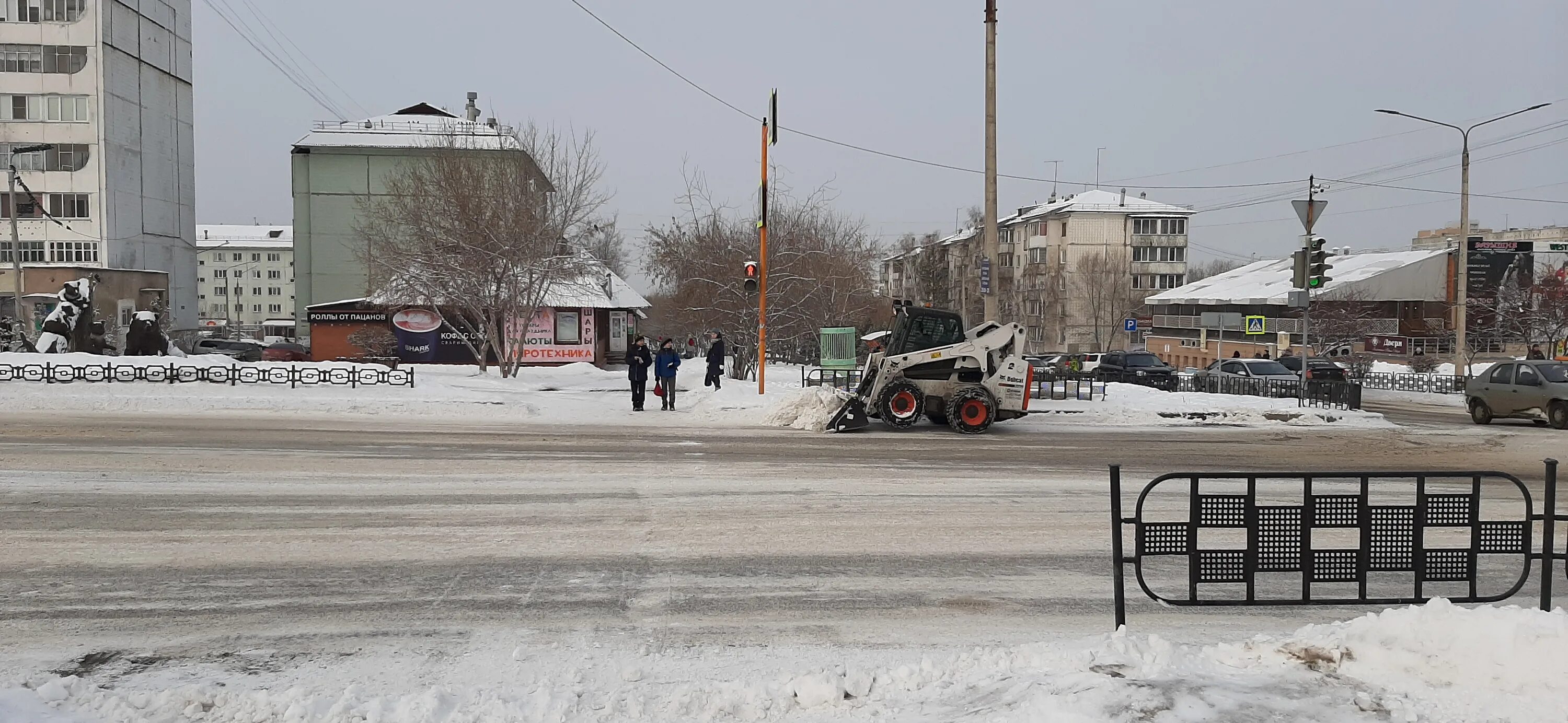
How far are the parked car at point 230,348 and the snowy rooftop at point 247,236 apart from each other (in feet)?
327

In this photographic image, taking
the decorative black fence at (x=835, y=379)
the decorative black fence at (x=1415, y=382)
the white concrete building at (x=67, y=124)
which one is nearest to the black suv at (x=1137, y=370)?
the decorative black fence at (x=1415, y=382)

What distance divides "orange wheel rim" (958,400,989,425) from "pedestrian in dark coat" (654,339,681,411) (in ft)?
22.4

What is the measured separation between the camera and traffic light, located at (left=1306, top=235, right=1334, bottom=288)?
87.3 ft

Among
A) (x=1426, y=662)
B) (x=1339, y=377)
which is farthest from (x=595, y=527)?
(x=1339, y=377)

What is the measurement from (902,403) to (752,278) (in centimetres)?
500

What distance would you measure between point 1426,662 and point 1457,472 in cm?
213

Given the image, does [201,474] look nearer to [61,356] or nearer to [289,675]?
[289,675]

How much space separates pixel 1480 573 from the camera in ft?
25.3

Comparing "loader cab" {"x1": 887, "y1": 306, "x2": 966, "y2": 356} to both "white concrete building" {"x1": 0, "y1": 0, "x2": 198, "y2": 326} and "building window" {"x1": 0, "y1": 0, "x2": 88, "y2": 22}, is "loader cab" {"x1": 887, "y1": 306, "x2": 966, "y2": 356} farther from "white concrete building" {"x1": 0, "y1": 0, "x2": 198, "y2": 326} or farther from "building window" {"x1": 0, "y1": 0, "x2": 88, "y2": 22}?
"building window" {"x1": 0, "y1": 0, "x2": 88, "y2": 22}

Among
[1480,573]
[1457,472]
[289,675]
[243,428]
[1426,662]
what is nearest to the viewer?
[1426,662]

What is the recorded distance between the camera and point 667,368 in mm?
23062

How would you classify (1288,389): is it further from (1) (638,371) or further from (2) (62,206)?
(2) (62,206)

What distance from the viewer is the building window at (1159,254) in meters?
87.8

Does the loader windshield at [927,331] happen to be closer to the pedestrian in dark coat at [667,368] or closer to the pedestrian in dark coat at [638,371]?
the pedestrian in dark coat at [667,368]
